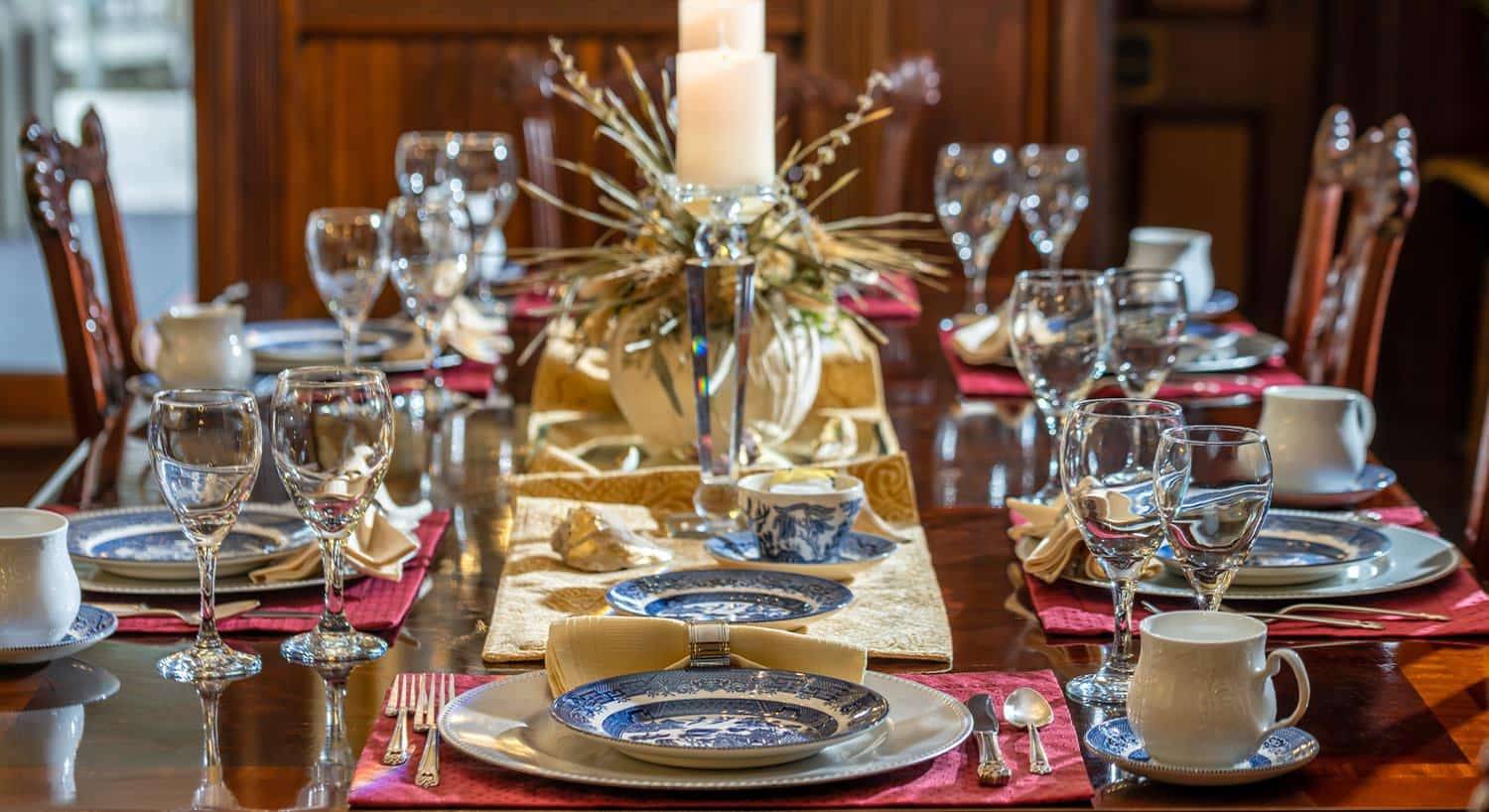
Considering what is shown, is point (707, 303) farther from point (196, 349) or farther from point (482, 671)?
point (196, 349)

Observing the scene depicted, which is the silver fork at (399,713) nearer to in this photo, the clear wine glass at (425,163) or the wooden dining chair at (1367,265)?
the wooden dining chair at (1367,265)

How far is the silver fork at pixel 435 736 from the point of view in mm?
918

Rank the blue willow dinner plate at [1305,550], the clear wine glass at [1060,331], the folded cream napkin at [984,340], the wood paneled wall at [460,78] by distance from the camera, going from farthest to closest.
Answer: the wood paneled wall at [460,78] → the folded cream napkin at [984,340] → the clear wine glass at [1060,331] → the blue willow dinner plate at [1305,550]

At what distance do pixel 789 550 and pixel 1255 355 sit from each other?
37.6 inches

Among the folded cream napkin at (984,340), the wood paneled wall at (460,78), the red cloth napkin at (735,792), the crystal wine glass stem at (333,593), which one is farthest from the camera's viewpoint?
the wood paneled wall at (460,78)

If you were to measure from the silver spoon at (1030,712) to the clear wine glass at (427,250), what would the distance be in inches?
39.4

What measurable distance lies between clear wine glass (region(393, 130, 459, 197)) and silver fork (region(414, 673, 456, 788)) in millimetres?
1563

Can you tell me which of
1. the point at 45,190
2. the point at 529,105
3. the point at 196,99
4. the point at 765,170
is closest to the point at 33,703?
the point at 765,170

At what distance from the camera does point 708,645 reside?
106 cm

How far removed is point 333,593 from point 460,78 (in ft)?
9.93

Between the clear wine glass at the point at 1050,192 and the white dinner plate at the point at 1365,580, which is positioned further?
the clear wine glass at the point at 1050,192

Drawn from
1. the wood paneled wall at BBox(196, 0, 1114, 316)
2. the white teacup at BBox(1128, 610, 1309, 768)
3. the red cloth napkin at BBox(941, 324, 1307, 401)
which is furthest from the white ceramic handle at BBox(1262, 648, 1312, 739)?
the wood paneled wall at BBox(196, 0, 1114, 316)

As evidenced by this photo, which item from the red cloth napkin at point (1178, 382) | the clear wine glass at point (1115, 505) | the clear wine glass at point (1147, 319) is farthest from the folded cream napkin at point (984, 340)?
the clear wine glass at point (1115, 505)

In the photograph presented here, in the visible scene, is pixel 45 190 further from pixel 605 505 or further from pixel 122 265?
pixel 605 505
